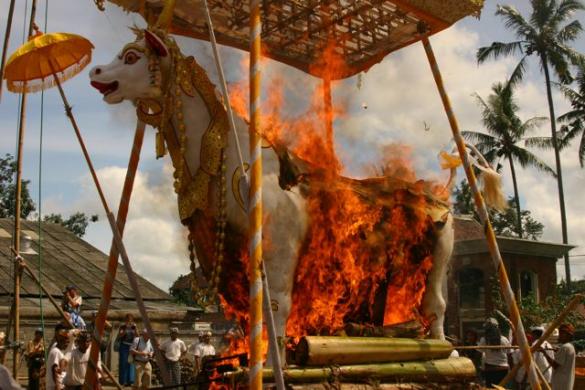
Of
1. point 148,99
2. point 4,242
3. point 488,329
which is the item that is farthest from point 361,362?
point 4,242

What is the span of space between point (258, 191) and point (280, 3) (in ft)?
11.2

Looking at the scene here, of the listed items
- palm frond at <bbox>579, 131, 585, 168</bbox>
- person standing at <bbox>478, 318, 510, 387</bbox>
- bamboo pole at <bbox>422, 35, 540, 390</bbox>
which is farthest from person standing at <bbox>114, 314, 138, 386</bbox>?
palm frond at <bbox>579, 131, 585, 168</bbox>

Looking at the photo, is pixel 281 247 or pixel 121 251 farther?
pixel 121 251

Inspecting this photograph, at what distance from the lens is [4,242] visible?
2341 cm

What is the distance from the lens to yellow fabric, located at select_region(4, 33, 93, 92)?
7.86 metres

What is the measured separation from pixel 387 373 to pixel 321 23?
435 cm

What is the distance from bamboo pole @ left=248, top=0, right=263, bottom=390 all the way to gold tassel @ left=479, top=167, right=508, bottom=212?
4657 millimetres

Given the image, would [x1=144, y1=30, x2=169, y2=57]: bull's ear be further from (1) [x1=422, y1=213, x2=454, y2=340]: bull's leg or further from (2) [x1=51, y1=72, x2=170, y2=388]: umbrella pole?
(1) [x1=422, y1=213, x2=454, y2=340]: bull's leg

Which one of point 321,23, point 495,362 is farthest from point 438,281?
point 495,362

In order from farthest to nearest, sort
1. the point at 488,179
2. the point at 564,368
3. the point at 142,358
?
the point at 142,358 → the point at 564,368 → the point at 488,179

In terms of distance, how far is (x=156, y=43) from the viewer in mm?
6891

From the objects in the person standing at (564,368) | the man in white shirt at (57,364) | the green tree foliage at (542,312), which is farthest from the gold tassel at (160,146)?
the green tree foliage at (542,312)

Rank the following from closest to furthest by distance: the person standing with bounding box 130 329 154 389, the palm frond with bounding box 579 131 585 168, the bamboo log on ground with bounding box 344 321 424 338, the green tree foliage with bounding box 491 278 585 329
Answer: the bamboo log on ground with bounding box 344 321 424 338 → the person standing with bounding box 130 329 154 389 → the green tree foliage with bounding box 491 278 585 329 → the palm frond with bounding box 579 131 585 168

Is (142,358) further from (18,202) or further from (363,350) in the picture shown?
(363,350)
